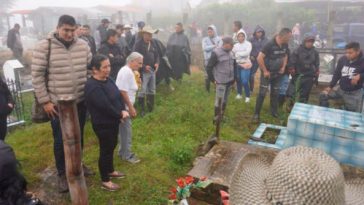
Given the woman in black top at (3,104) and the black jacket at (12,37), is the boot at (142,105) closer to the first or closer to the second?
the woman in black top at (3,104)

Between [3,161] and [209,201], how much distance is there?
2.88 metres

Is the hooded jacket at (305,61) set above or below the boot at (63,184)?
above

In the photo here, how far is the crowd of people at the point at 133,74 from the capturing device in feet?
13.8

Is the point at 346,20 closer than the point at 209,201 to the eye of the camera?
No

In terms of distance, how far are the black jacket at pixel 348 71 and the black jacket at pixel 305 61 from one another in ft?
2.03

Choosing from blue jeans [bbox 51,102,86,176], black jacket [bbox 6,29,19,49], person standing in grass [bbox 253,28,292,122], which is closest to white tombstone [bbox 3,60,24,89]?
blue jeans [bbox 51,102,86,176]

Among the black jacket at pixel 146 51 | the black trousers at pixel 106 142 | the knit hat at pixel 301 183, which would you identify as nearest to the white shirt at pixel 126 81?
the black trousers at pixel 106 142

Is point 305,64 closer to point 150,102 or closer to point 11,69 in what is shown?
point 150,102

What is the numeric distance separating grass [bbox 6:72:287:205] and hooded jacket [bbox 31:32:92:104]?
149 cm

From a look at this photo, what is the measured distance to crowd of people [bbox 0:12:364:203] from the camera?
4.21m

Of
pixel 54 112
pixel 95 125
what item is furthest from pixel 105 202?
pixel 54 112

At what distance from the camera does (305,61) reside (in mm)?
7590

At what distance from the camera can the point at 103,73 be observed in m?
4.22

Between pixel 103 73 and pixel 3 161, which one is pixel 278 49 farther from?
pixel 3 161
